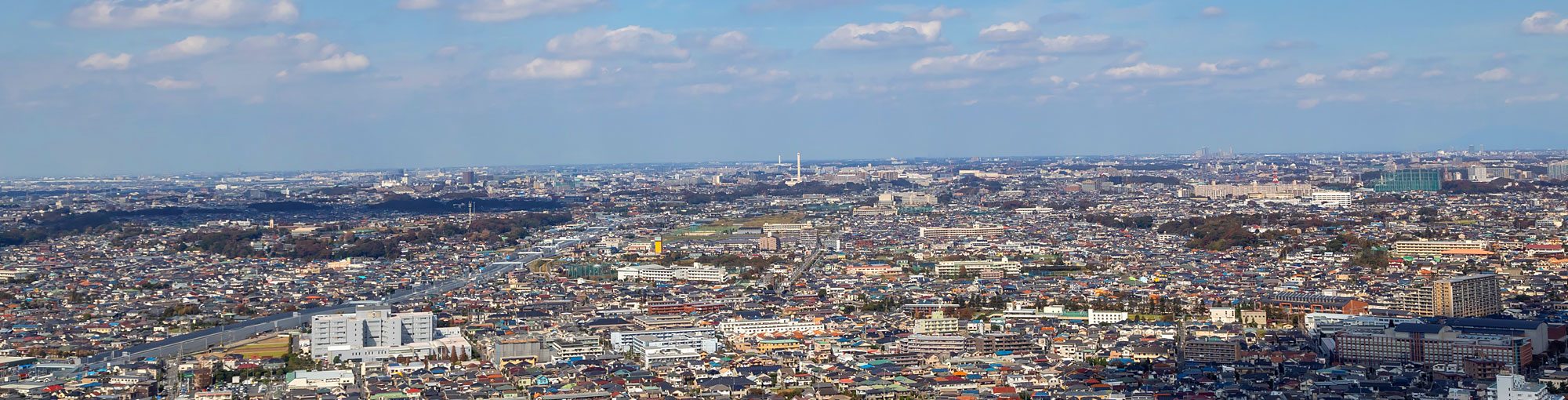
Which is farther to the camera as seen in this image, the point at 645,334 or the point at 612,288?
the point at 612,288

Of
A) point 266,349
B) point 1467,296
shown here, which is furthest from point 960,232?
point 266,349

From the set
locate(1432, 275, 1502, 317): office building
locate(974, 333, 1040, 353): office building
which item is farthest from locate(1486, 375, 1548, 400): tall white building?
locate(1432, 275, 1502, 317): office building

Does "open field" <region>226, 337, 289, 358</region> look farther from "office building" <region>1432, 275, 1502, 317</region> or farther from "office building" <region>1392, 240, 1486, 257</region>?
"office building" <region>1392, 240, 1486, 257</region>

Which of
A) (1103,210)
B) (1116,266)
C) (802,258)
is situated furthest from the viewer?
(1103,210)

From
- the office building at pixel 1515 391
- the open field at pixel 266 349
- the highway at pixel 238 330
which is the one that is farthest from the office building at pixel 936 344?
the highway at pixel 238 330

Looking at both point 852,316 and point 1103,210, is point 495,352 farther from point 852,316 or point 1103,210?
point 1103,210

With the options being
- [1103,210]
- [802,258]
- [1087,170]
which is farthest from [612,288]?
[1087,170]

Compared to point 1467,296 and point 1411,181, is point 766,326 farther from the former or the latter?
point 1411,181
